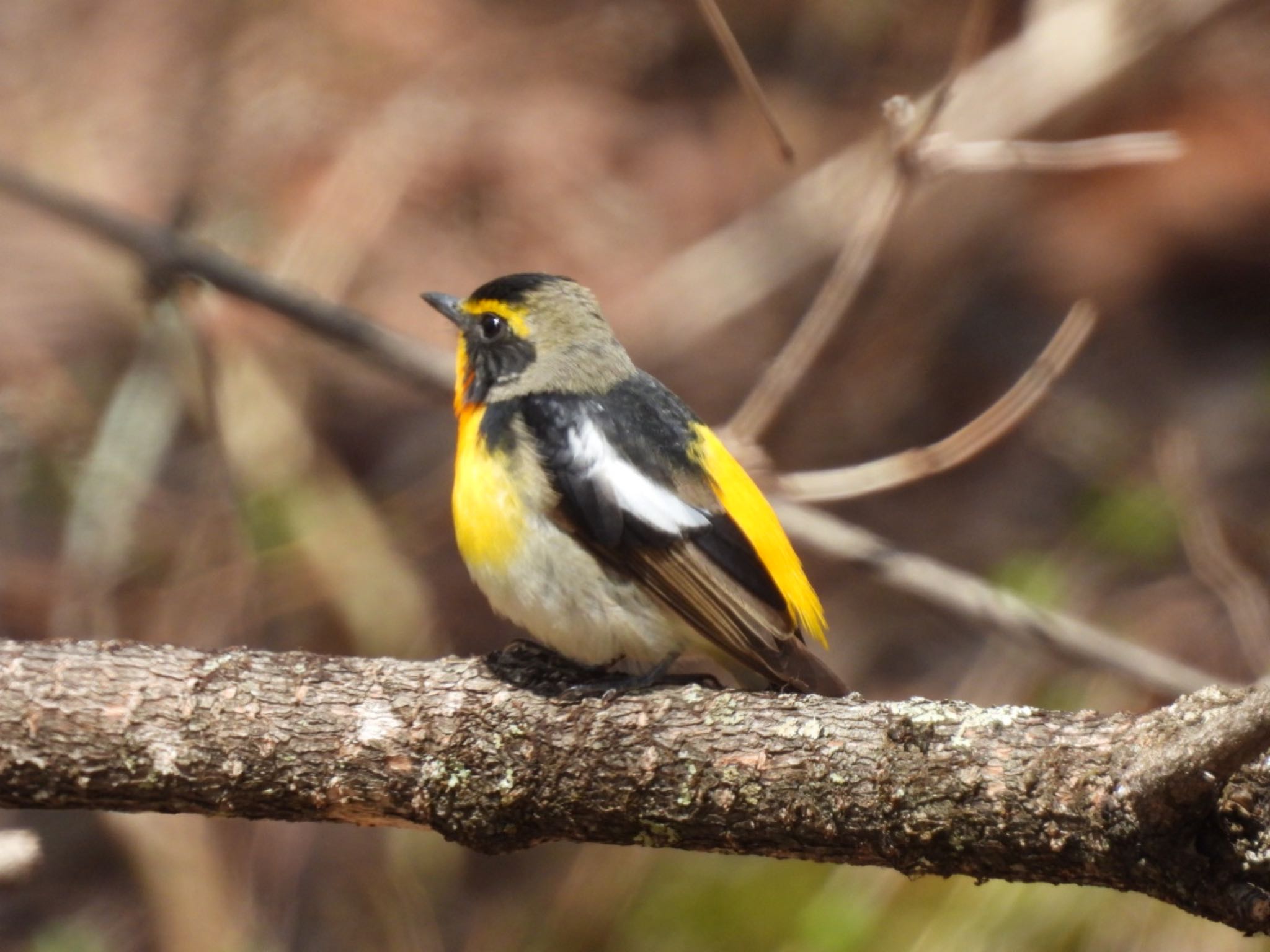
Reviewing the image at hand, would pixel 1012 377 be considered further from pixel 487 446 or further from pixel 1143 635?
pixel 487 446

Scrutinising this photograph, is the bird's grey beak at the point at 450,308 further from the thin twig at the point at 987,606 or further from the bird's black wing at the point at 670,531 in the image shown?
the thin twig at the point at 987,606

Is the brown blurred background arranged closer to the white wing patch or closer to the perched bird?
the perched bird

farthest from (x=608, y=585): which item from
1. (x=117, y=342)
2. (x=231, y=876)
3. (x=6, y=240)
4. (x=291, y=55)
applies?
(x=291, y=55)

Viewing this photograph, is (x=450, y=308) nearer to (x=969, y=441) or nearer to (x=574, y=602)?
(x=574, y=602)

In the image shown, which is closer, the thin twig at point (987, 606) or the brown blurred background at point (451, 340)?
the thin twig at point (987, 606)

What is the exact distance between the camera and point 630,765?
300cm

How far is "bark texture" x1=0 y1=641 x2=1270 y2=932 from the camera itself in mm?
2424

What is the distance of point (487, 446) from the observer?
388cm

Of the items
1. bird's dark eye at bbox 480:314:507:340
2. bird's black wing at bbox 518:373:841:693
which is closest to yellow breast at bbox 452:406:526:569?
bird's black wing at bbox 518:373:841:693

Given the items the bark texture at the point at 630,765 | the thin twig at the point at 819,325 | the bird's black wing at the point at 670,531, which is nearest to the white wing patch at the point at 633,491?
the bird's black wing at the point at 670,531

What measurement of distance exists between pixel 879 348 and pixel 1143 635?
2.32 m

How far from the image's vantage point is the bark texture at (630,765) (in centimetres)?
242

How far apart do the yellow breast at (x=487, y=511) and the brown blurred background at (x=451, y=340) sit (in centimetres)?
176

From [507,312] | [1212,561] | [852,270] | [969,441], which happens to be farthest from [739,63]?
[1212,561]
